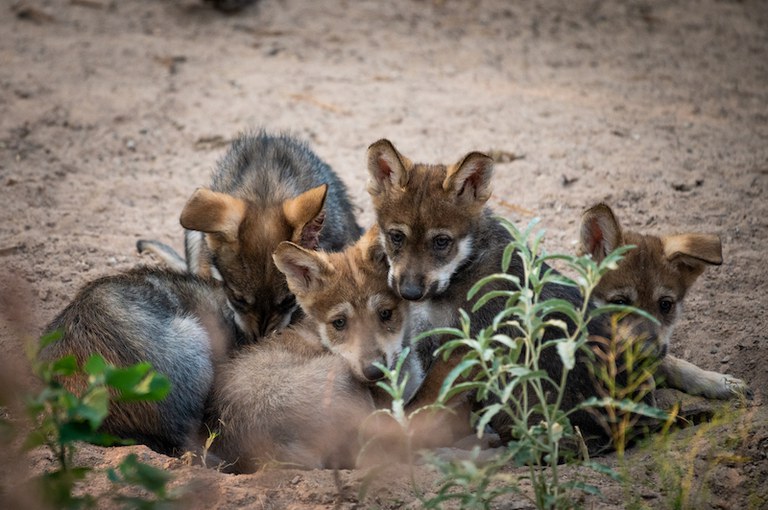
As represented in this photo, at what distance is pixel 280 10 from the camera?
1052 centimetres

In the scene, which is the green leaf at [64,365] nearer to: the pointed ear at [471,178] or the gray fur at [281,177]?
the pointed ear at [471,178]

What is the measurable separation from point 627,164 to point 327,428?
13.1 feet

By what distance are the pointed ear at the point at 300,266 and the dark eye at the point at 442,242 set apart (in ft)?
2.04

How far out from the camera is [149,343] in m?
4.47

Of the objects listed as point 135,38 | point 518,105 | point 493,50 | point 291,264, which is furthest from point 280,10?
point 291,264

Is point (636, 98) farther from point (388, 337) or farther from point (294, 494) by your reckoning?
point (294, 494)

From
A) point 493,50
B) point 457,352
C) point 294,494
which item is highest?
point 493,50

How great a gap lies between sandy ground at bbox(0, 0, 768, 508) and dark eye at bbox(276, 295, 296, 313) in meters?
1.28

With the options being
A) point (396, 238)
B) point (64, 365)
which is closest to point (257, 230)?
point (396, 238)

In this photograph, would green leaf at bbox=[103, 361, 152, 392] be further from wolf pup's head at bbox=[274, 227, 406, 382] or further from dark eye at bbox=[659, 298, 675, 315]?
dark eye at bbox=[659, 298, 675, 315]

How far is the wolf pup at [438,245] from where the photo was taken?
4.71m

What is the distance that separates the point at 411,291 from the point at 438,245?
1.24ft

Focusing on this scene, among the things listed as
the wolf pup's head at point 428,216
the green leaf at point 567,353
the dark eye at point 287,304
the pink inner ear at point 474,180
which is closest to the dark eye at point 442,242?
the wolf pup's head at point 428,216

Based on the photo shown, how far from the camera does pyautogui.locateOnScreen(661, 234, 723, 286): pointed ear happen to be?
477 centimetres
